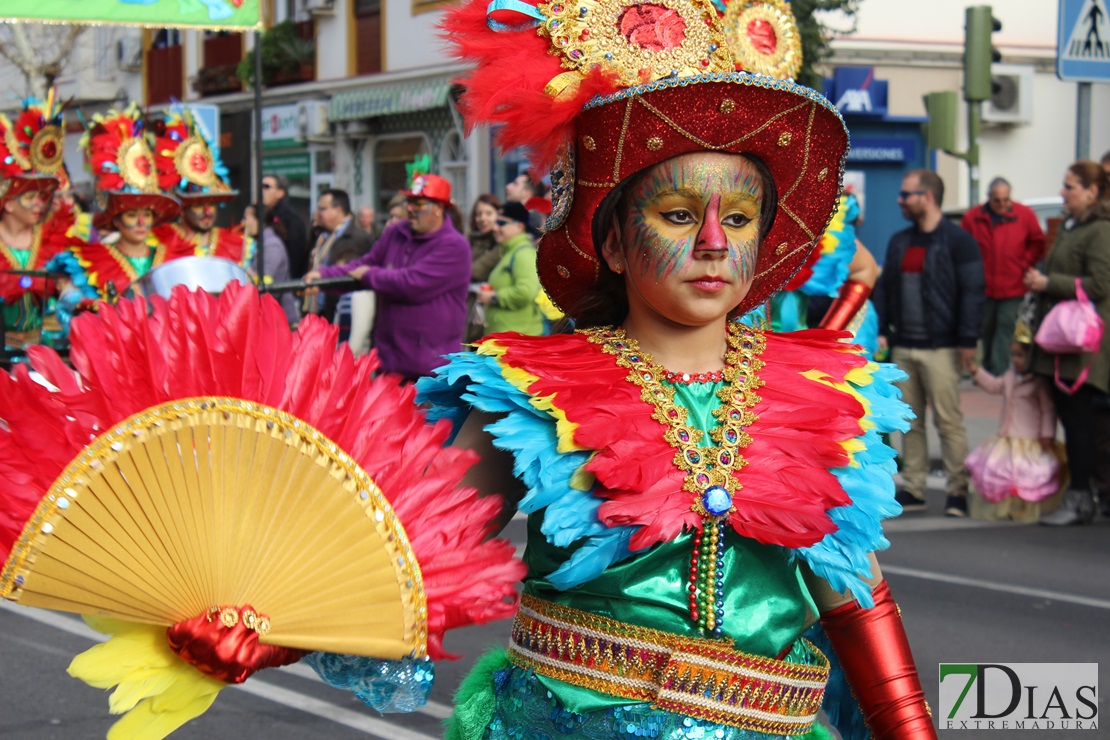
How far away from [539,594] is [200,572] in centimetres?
64

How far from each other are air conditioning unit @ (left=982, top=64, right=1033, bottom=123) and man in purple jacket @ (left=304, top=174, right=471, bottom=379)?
1369 cm

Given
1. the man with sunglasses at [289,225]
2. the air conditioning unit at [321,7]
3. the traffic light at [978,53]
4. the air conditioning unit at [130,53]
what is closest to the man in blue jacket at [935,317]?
the traffic light at [978,53]

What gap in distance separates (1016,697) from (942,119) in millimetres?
9208

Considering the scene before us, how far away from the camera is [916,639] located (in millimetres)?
6199

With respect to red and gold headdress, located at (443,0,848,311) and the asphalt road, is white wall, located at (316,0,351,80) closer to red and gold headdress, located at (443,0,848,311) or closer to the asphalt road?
the asphalt road

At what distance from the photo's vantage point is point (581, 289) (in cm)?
281

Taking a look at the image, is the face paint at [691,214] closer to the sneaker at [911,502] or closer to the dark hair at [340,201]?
the sneaker at [911,502]

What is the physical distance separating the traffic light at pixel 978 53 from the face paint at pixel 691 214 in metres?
10.6

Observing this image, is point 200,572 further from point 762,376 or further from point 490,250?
point 490,250

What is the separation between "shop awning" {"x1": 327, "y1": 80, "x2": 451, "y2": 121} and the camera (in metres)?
24.5

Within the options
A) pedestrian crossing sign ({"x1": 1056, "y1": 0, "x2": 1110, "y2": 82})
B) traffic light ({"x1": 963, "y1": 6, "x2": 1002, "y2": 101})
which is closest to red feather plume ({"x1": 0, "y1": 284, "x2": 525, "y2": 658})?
pedestrian crossing sign ({"x1": 1056, "y1": 0, "x2": 1110, "y2": 82})

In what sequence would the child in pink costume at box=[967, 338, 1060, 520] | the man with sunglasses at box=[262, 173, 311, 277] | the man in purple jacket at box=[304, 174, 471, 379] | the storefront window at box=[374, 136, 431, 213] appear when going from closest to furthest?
1. the child in pink costume at box=[967, 338, 1060, 520]
2. the man in purple jacket at box=[304, 174, 471, 379]
3. the man with sunglasses at box=[262, 173, 311, 277]
4. the storefront window at box=[374, 136, 431, 213]

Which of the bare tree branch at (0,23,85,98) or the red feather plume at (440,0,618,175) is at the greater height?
the bare tree branch at (0,23,85,98)

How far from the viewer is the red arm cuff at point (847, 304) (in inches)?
309
